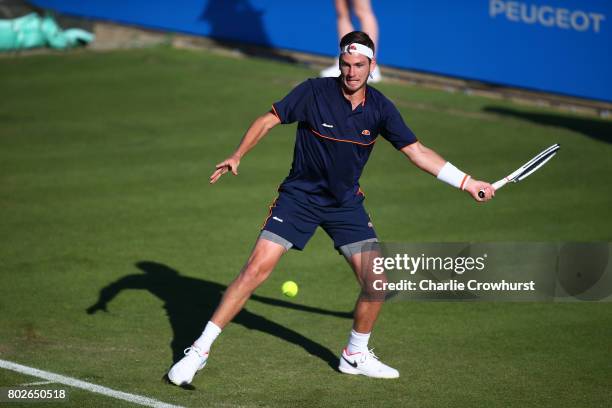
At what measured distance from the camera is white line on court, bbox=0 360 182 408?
272 inches

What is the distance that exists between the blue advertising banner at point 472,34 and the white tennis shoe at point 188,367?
10.7m

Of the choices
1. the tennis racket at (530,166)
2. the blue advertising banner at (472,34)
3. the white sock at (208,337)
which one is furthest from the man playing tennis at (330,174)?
the blue advertising banner at (472,34)

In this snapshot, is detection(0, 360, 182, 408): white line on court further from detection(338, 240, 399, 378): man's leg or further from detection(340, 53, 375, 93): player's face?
detection(340, 53, 375, 93): player's face

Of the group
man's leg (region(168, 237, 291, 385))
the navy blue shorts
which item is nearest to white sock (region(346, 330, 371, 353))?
the navy blue shorts

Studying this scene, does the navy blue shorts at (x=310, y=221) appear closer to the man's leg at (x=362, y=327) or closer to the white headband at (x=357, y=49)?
the man's leg at (x=362, y=327)

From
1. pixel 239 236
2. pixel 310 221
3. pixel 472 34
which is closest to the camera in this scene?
pixel 310 221

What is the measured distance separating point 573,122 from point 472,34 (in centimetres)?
237

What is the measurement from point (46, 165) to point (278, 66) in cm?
735

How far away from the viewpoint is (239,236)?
11305 mm

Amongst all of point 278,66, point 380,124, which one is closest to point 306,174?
point 380,124

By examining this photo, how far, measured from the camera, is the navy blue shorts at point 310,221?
7371mm

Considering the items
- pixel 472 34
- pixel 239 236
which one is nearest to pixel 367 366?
pixel 239 236

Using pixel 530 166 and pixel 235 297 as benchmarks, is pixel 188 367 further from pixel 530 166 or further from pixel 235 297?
pixel 530 166

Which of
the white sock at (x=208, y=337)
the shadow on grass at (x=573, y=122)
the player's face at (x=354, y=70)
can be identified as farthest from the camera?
the shadow on grass at (x=573, y=122)
